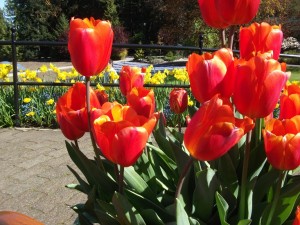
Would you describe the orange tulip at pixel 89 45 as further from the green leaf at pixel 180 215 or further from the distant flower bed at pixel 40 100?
the distant flower bed at pixel 40 100

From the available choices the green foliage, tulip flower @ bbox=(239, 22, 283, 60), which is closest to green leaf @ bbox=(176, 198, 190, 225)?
the green foliage

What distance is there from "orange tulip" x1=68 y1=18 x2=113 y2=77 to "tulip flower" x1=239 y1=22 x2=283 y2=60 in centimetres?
30

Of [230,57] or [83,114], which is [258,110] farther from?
[83,114]

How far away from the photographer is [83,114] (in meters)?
0.95

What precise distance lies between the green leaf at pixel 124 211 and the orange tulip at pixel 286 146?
0.27 metres

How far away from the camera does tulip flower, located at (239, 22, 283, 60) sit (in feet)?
3.15

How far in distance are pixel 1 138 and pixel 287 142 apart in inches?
187

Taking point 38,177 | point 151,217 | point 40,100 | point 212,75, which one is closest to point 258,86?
point 212,75

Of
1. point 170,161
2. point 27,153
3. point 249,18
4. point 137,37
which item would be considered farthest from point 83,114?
point 137,37

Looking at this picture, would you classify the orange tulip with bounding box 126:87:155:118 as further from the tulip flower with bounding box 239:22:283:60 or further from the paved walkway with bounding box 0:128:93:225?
the paved walkway with bounding box 0:128:93:225

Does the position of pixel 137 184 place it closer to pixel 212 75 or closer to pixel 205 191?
pixel 205 191

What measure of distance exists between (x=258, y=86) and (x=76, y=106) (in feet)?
1.39

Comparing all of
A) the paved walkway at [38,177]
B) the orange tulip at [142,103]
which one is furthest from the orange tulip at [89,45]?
the paved walkway at [38,177]

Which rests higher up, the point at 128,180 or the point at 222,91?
the point at 222,91
